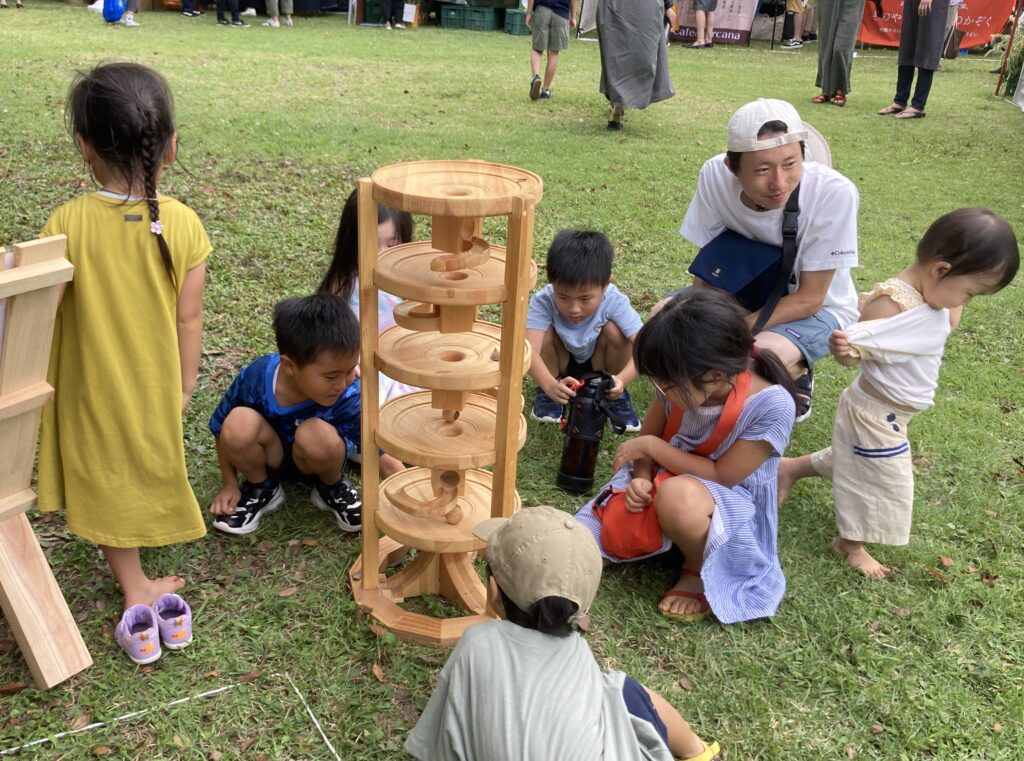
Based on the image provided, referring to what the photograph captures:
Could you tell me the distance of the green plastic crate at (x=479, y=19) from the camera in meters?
17.3

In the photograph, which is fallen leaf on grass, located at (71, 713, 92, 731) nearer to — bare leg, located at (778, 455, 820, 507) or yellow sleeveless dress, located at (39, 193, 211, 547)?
yellow sleeveless dress, located at (39, 193, 211, 547)

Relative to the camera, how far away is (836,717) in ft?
8.59

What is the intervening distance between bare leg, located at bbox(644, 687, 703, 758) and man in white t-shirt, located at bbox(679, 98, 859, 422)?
6.16 feet

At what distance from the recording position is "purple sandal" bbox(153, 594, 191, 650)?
8.57 feet

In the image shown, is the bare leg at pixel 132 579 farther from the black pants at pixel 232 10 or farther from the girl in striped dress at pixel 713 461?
the black pants at pixel 232 10

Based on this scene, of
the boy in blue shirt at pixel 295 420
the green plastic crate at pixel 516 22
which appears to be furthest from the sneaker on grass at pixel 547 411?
the green plastic crate at pixel 516 22

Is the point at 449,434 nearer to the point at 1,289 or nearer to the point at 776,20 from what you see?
the point at 1,289

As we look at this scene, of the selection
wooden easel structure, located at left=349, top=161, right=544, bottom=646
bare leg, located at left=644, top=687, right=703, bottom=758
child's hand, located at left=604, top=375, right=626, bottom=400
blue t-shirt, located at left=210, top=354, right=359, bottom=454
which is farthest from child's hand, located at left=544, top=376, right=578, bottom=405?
bare leg, located at left=644, top=687, right=703, bottom=758

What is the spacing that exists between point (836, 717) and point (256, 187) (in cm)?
516

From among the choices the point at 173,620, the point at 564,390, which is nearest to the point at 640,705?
the point at 173,620

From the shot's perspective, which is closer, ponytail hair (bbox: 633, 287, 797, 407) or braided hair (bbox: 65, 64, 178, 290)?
braided hair (bbox: 65, 64, 178, 290)

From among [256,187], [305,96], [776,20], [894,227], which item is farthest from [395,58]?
[776,20]

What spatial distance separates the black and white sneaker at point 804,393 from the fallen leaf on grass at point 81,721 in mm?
3074

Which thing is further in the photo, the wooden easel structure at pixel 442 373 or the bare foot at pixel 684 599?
the bare foot at pixel 684 599
